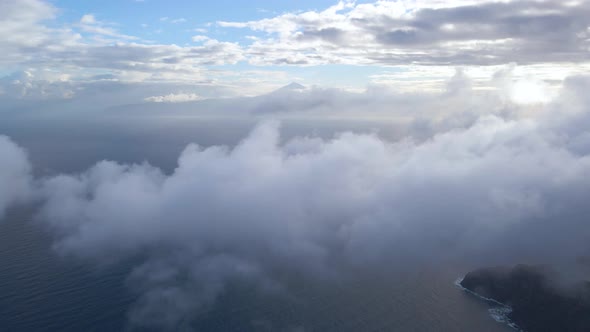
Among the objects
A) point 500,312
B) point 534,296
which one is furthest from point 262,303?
point 534,296

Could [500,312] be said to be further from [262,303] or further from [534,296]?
[262,303]

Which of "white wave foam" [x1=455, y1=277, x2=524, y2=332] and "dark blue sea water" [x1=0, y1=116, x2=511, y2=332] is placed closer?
"dark blue sea water" [x1=0, y1=116, x2=511, y2=332]

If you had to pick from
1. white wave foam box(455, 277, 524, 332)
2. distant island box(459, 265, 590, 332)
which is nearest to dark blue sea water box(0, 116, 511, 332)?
white wave foam box(455, 277, 524, 332)

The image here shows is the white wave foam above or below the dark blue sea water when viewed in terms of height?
below

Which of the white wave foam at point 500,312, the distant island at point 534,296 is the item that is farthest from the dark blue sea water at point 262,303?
the distant island at point 534,296

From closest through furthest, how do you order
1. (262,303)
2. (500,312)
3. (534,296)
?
(534,296) → (500,312) → (262,303)

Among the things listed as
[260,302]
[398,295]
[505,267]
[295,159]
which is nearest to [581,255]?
[505,267]

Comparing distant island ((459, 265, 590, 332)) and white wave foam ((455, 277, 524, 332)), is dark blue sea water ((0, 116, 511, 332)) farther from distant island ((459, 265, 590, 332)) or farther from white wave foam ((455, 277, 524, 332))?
distant island ((459, 265, 590, 332))

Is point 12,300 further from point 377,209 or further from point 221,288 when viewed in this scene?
point 377,209
